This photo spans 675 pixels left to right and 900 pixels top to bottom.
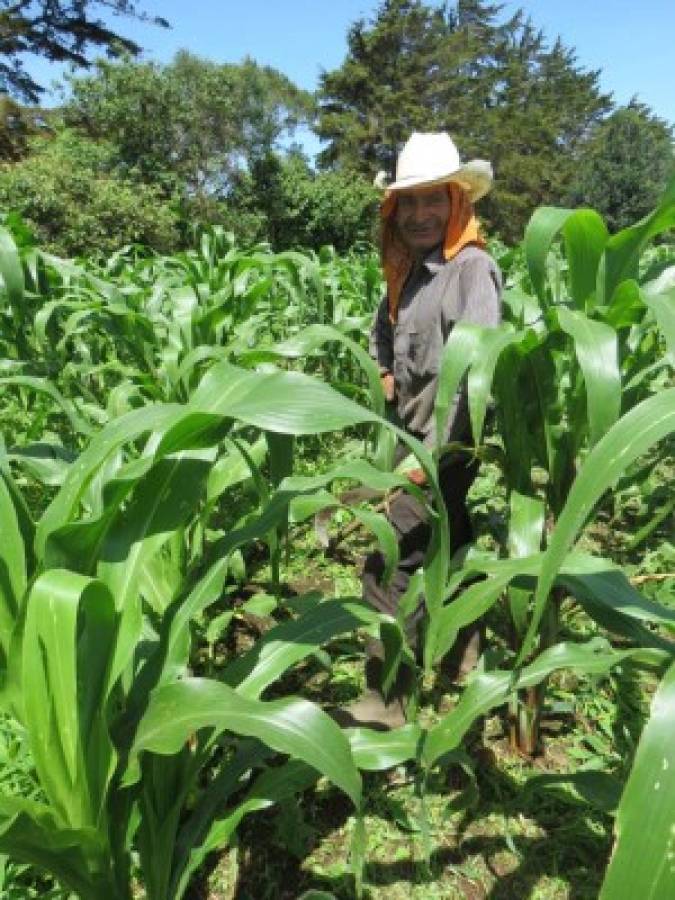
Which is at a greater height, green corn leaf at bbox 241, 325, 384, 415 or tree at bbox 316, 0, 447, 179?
tree at bbox 316, 0, 447, 179

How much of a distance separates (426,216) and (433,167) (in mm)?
124

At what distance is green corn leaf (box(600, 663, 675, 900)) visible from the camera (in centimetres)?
53

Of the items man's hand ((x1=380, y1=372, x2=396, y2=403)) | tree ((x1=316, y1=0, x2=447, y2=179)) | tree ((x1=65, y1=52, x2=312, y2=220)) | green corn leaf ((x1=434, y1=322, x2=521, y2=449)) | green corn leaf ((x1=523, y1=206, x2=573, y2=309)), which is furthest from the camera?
tree ((x1=316, y1=0, x2=447, y2=179))

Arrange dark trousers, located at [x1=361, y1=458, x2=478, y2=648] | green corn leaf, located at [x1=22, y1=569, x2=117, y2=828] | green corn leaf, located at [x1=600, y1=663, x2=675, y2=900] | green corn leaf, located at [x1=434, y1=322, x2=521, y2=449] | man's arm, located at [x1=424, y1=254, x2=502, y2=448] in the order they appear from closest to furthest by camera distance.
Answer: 1. green corn leaf, located at [x1=600, y1=663, x2=675, y2=900]
2. green corn leaf, located at [x1=22, y1=569, x2=117, y2=828]
3. green corn leaf, located at [x1=434, y1=322, x2=521, y2=449]
4. man's arm, located at [x1=424, y1=254, x2=502, y2=448]
5. dark trousers, located at [x1=361, y1=458, x2=478, y2=648]

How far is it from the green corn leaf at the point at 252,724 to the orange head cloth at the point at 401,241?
1267mm

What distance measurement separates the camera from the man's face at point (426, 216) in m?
1.80

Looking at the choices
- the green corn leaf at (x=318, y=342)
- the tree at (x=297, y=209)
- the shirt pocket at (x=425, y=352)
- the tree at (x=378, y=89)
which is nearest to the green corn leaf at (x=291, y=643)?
the green corn leaf at (x=318, y=342)

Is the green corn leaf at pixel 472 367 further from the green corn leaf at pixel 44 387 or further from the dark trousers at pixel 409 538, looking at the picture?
the green corn leaf at pixel 44 387

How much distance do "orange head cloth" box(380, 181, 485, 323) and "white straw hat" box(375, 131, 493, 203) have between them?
0.16ft

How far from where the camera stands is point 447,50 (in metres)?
32.7

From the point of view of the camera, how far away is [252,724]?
2.77 ft

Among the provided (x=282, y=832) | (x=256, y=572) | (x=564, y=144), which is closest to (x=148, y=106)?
(x=256, y=572)

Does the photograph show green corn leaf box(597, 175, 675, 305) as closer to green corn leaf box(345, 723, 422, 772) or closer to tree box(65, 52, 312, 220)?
green corn leaf box(345, 723, 422, 772)

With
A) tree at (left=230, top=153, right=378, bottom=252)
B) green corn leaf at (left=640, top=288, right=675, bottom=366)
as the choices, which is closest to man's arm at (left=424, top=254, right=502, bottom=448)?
green corn leaf at (left=640, top=288, right=675, bottom=366)
